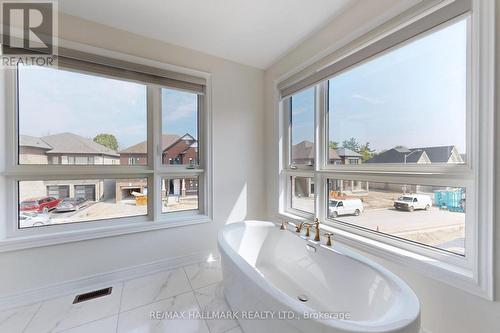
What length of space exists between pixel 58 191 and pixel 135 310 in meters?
1.23

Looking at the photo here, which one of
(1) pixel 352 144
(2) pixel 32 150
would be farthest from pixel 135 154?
(1) pixel 352 144

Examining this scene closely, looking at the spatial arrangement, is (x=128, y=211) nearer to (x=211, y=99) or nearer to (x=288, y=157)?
(x=211, y=99)

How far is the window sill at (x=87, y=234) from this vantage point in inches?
63.4

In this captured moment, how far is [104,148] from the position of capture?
200 centimetres

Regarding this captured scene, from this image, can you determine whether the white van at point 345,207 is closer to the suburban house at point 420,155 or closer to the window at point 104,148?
the suburban house at point 420,155

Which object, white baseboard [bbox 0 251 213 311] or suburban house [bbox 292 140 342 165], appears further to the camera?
suburban house [bbox 292 140 342 165]

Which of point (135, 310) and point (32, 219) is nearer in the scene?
point (135, 310)

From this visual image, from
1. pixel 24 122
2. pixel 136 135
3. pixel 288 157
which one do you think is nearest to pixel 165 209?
pixel 136 135

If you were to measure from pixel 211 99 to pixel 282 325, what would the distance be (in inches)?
85.8

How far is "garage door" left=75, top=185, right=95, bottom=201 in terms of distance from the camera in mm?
1898

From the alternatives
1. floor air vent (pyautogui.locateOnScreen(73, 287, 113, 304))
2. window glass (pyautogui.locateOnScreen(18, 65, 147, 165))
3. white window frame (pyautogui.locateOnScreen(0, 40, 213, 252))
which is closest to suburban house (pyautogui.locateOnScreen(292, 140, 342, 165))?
white window frame (pyautogui.locateOnScreen(0, 40, 213, 252))

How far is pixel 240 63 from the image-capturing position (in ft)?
8.46

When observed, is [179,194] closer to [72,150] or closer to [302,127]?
[72,150]

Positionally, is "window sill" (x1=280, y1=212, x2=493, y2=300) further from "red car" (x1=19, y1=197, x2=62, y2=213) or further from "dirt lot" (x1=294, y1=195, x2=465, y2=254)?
"red car" (x1=19, y1=197, x2=62, y2=213)
